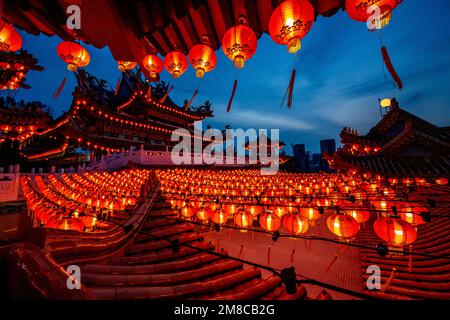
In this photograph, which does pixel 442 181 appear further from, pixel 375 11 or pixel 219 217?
pixel 219 217

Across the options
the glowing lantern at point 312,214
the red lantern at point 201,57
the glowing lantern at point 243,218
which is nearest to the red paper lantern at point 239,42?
the red lantern at point 201,57

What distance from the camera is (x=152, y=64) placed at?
4328 mm

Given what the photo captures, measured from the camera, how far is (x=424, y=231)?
630cm

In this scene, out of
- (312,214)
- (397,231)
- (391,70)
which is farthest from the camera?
(312,214)

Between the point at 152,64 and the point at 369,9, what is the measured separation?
4.21 meters

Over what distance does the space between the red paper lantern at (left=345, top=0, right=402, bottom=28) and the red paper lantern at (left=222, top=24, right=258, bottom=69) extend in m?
1.47

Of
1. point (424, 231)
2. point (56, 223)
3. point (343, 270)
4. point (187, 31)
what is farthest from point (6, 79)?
point (424, 231)

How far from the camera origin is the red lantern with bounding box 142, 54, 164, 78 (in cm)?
423

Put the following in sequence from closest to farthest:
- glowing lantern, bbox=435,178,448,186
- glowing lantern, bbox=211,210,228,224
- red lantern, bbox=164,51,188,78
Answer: red lantern, bbox=164,51,188,78
glowing lantern, bbox=211,210,228,224
glowing lantern, bbox=435,178,448,186

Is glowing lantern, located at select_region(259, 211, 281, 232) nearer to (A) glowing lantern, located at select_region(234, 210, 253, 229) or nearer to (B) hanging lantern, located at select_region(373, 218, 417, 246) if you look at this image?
(A) glowing lantern, located at select_region(234, 210, 253, 229)

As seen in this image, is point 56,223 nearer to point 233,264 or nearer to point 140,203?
point 140,203

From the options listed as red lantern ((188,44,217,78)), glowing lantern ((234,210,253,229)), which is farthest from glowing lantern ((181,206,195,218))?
red lantern ((188,44,217,78))

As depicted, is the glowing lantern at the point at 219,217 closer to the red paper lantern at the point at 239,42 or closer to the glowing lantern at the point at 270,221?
the glowing lantern at the point at 270,221

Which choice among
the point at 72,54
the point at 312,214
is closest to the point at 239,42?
the point at 72,54
